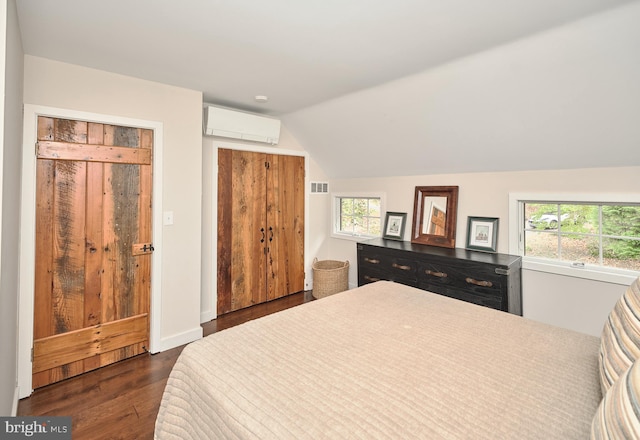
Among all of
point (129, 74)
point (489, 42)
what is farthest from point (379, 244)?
point (129, 74)

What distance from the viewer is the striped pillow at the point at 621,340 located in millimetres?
819

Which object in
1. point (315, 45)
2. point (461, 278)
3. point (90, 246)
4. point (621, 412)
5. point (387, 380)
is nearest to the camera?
point (621, 412)

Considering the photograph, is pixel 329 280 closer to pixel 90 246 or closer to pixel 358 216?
pixel 358 216

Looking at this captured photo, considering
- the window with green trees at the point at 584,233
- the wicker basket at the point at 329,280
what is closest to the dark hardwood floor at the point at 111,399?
the wicker basket at the point at 329,280

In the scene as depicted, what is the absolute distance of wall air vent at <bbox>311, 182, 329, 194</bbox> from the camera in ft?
14.0

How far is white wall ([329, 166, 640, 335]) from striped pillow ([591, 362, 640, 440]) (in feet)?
7.40

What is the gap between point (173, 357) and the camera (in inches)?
103

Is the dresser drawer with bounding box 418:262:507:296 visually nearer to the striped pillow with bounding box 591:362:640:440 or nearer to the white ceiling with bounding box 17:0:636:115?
the white ceiling with bounding box 17:0:636:115

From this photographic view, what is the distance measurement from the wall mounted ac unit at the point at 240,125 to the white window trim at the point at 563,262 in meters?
2.55

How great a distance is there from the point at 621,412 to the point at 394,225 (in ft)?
10.5

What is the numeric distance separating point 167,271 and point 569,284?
3386mm

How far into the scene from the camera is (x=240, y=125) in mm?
3283

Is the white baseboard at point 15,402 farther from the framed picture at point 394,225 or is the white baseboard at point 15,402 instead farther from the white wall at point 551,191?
the white wall at point 551,191

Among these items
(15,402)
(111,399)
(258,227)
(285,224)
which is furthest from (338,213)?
(15,402)
